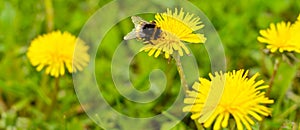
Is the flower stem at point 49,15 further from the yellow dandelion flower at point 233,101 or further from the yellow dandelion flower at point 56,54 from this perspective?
the yellow dandelion flower at point 233,101

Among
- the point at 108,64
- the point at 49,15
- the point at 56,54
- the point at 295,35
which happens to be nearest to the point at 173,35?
the point at 295,35

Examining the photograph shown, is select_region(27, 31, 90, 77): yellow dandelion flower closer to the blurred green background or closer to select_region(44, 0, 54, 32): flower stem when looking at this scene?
the blurred green background

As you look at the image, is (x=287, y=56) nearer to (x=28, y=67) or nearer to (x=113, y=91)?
(x=113, y=91)

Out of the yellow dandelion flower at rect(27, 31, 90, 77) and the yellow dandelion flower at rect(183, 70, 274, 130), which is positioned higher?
the yellow dandelion flower at rect(27, 31, 90, 77)

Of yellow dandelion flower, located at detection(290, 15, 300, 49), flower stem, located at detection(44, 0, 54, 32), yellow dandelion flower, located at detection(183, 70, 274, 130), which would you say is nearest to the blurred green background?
flower stem, located at detection(44, 0, 54, 32)

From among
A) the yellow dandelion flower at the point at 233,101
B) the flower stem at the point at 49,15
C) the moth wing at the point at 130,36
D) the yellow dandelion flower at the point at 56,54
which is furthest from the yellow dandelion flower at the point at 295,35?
the flower stem at the point at 49,15
